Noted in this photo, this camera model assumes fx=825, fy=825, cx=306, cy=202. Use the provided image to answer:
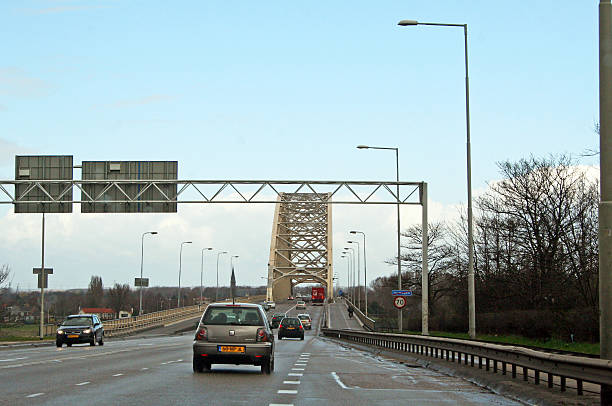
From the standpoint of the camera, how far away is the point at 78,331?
38594 millimetres

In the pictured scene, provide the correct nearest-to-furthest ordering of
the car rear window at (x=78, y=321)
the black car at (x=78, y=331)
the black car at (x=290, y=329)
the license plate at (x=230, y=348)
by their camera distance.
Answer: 1. the license plate at (x=230, y=348)
2. the black car at (x=78, y=331)
3. the car rear window at (x=78, y=321)
4. the black car at (x=290, y=329)

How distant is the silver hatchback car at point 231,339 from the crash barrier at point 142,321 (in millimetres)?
44072

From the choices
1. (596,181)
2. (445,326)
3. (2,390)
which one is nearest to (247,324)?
(2,390)

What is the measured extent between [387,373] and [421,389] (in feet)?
16.4

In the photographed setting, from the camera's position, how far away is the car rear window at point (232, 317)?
18.0 metres

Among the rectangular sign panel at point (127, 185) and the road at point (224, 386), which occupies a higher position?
the rectangular sign panel at point (127, 185)

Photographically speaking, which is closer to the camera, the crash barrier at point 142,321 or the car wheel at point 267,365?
the car wheel at point 267,365

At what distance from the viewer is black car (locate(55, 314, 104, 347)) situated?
38.5 metres

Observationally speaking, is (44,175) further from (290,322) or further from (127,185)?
(290,322)

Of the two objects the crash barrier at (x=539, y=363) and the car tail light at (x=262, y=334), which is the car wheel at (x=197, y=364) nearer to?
the car tail light at (x=262, y=334)

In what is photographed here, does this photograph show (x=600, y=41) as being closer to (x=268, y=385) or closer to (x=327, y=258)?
(x=268, y=385)

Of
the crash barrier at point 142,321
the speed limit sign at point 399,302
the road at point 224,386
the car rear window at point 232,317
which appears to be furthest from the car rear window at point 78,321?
the car rear window at point 232,317

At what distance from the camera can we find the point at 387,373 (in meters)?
20.2

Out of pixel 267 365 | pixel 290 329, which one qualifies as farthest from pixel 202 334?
pixel 290 329
